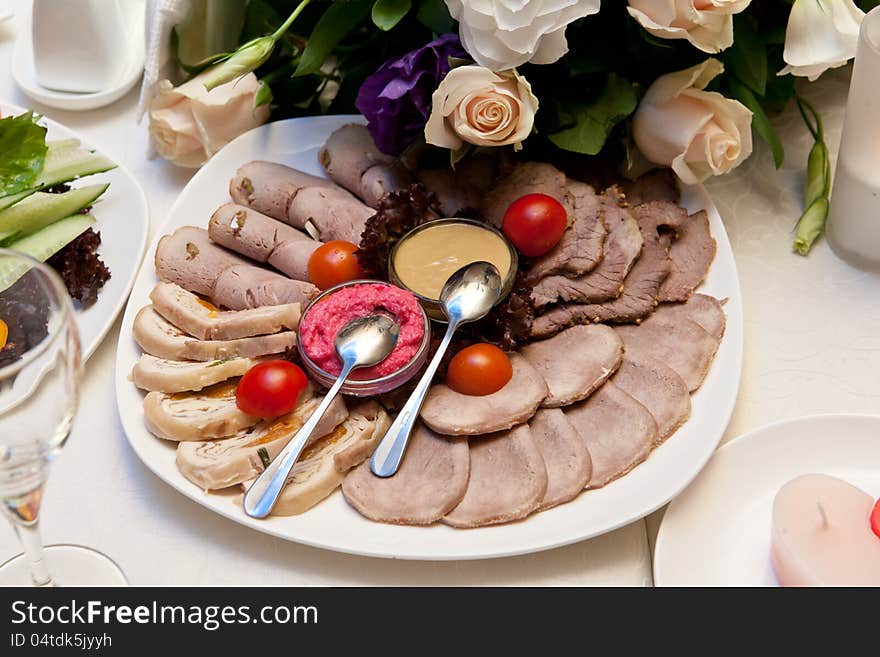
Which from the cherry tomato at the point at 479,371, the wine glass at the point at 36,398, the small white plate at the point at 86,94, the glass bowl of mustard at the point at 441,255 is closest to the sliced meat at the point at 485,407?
the cherry tomato at the point at 479,371

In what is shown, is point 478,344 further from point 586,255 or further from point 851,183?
point 851,183

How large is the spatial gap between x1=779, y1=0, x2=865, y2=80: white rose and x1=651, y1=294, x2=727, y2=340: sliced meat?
619mm

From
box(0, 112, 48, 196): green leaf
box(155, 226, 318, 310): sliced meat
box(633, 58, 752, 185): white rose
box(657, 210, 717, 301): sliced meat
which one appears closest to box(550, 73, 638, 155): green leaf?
box(633, 58, 752, 185): white rose

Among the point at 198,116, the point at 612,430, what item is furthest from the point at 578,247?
the point at 198,116

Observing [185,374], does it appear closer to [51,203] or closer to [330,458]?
[330,458]

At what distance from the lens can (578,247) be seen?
260cm

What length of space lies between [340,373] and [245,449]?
26 cm

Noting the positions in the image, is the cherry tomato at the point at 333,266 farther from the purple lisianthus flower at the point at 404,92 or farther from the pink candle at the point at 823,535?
the pink candle at the point at 823,535

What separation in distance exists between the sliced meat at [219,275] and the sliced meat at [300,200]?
0.17 metres

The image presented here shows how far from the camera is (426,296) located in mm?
2523

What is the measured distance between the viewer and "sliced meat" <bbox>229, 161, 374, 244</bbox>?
2.75m

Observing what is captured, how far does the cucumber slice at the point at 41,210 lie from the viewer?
9.11ft

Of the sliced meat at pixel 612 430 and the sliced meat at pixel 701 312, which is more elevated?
the sliced meat at pixel 612 430
